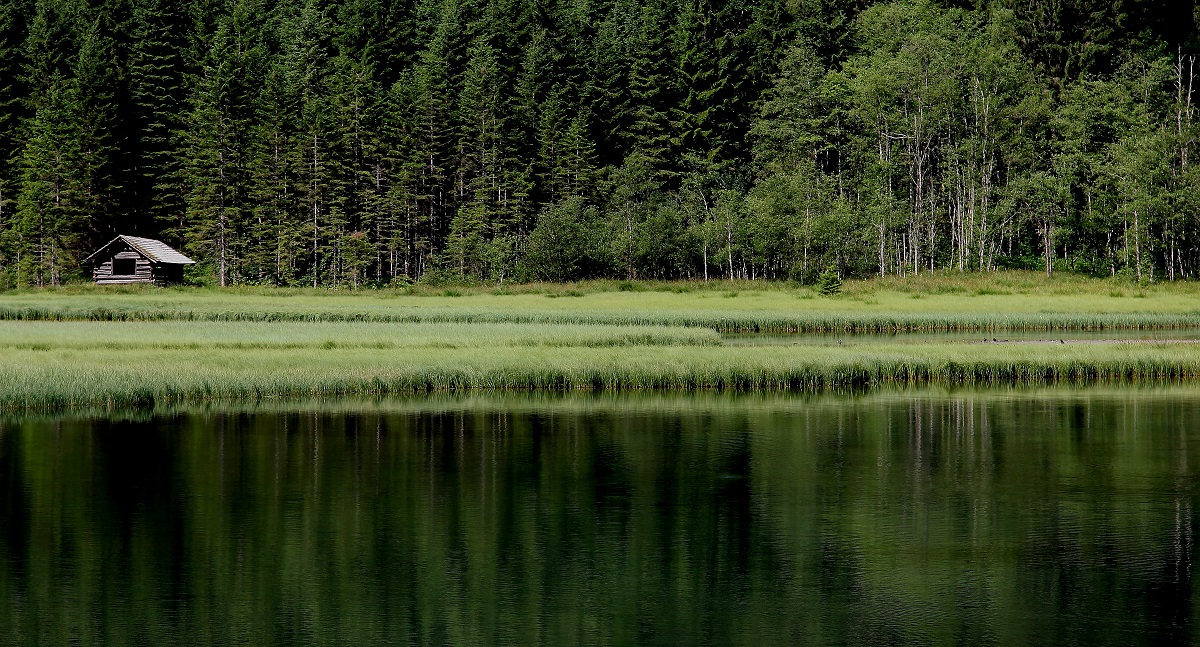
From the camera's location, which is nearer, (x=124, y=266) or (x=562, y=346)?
(x=562, y=346)

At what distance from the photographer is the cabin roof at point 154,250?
3740 inches

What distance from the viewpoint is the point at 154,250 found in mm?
97062

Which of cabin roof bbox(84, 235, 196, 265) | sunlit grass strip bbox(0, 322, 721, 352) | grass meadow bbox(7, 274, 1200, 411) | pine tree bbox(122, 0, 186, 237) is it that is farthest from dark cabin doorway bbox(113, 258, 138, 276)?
sunlit grass strip bbox(0, 322, 721, 352)

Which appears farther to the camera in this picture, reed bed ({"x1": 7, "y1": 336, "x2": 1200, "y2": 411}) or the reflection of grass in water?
reed bed ({"x1": 7, "y1": 336, "x2": 1200, "y2": 411})

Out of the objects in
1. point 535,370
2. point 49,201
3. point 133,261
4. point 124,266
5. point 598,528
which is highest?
point 49,201

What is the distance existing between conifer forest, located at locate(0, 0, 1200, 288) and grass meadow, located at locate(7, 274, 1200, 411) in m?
12.3

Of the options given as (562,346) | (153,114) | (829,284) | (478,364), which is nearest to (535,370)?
(478,364)

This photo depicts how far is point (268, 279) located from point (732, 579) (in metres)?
92.4

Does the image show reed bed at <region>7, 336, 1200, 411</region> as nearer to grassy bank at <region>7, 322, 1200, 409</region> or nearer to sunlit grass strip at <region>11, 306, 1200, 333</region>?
grassy bank at <region>7, 322, 1200, 409</region>

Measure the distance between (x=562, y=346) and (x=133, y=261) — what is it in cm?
5965

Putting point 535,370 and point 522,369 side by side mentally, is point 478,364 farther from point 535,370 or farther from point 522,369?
point 535,370

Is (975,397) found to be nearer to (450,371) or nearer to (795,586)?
(450,371)

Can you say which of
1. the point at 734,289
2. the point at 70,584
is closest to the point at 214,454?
the point at 70,584

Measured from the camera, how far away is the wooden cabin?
9569 cm
